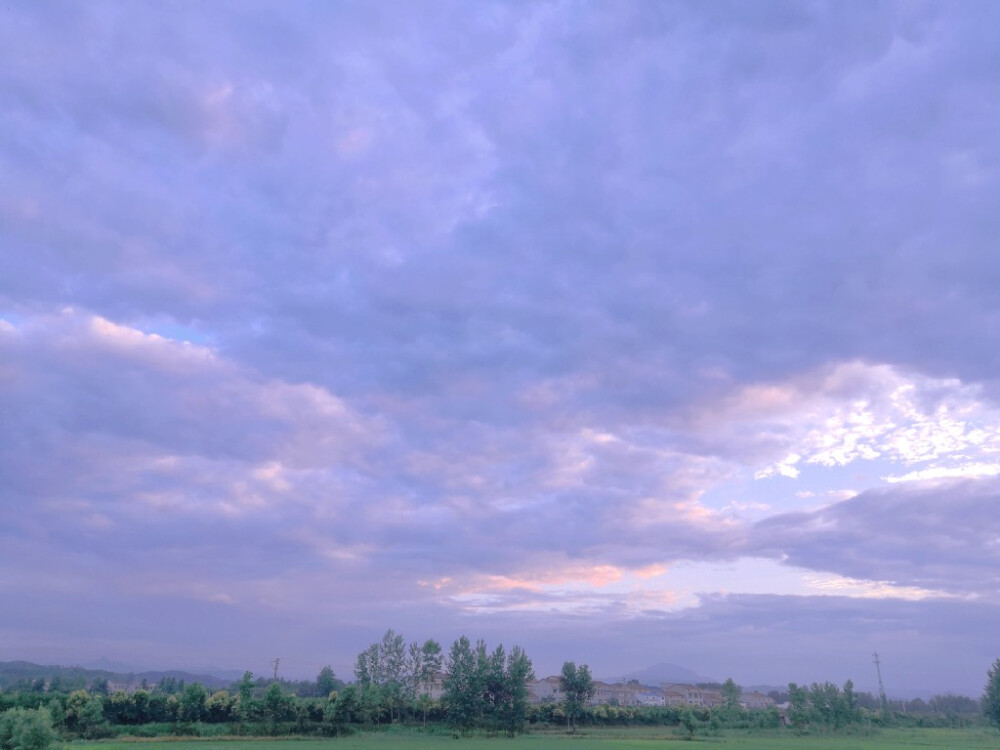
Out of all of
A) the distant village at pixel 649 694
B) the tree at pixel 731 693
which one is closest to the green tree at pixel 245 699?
the tree at pixel 731 693

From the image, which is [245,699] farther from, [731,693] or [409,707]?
[731,693]

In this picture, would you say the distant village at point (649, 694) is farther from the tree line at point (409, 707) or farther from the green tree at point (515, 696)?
the green tree at point (515, 696)

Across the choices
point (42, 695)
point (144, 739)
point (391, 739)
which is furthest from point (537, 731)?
point (42, 695)

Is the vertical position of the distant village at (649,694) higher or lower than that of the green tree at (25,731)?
lower

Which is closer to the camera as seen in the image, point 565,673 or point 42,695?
point 42,695

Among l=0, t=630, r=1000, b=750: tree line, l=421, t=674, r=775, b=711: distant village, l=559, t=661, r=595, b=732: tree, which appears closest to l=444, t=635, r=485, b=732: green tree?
l=0, t=630, r=1000, b=750: tree line

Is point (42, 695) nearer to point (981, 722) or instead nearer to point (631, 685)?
point (981, 722)

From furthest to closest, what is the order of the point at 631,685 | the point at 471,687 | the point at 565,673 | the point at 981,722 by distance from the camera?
the point at 631,685 → the point at 981,722 → the point at 565,673 → the point at 471,687

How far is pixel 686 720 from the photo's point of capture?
8194 centimetres

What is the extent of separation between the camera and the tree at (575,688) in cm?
8700

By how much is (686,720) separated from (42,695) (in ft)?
212

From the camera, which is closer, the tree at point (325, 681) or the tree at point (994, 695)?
the tree at point (994, 695)

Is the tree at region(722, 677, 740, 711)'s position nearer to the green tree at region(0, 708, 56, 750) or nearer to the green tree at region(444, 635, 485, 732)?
the green tree at region(444, 635, 485, 732)

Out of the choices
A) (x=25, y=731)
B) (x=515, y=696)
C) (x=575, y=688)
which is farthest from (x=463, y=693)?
(x=25, y=731)
